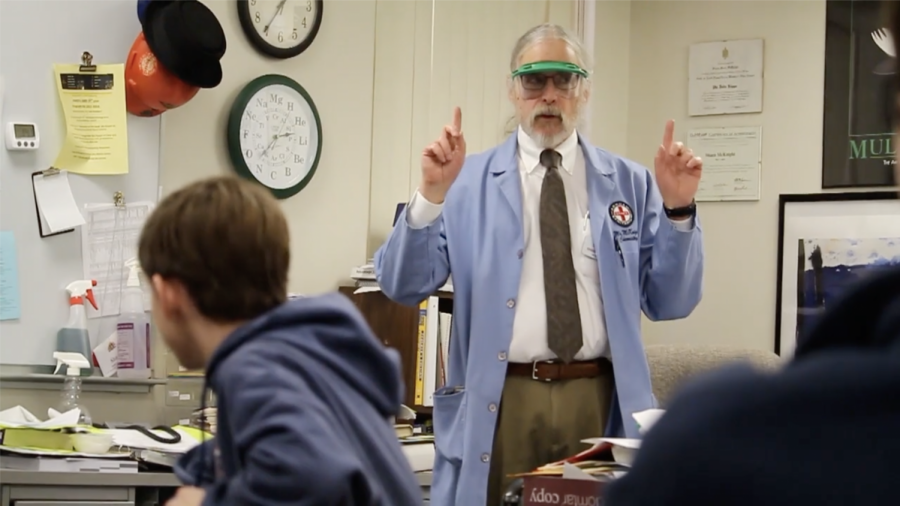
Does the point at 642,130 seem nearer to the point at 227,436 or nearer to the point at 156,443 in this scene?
the point at 156,443

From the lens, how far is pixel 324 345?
134 cm

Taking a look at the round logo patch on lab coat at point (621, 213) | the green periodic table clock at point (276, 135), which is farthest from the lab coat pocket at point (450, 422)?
the green periodic table clock at point (276, 135)

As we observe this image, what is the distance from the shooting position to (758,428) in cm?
44

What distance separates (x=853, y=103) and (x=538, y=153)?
2529 millimetres

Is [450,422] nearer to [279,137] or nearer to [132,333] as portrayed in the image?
[132,333]

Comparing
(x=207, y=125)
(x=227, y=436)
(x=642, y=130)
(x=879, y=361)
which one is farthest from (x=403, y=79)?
(x=879, y=361)

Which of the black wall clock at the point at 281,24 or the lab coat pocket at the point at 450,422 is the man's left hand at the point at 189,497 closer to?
the lab coat pocket at the point at 450,422

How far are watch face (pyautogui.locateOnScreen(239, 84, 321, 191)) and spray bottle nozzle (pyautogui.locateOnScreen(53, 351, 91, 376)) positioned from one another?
2.67 ft

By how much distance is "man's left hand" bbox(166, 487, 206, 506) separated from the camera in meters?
1.37

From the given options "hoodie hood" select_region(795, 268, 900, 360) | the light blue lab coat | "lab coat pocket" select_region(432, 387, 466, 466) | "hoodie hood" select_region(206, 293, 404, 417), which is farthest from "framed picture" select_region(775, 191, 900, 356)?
"hoodie hood" select_region(795, 268, 900, 360)

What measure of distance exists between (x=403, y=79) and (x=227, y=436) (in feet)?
8.94

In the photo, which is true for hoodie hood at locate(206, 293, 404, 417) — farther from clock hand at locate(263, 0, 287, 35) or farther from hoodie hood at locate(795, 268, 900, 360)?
clock hand at locate(263, 0, 287, 35)

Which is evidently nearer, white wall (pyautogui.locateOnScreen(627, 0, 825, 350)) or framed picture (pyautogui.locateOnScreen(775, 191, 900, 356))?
framed picture (pyautogui.locateOnScreen(775, 191, 900, 356))

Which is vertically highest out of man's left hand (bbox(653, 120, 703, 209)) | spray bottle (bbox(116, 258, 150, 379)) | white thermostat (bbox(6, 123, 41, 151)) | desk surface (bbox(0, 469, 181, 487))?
white thermostat (bbox(6, 123, 41, 151))
